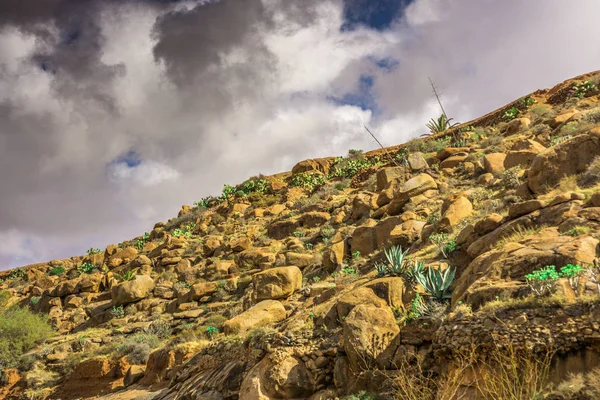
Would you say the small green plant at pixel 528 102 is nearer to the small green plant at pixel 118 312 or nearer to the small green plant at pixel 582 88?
the small green plant at pixel 582 88

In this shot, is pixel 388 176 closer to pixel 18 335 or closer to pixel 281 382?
pixel 281 382

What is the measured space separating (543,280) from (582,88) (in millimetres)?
21315

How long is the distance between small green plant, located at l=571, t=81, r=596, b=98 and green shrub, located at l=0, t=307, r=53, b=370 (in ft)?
88.7

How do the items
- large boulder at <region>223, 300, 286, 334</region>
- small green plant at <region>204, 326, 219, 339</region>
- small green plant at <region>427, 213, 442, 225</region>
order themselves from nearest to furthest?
large boulder at <region>223, 300, 286, 334</region> → small green plant at <region>204, 326, 219, 339</region> → small green plant at <region>427, 213, 442, 225</region>

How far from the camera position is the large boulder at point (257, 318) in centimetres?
1038

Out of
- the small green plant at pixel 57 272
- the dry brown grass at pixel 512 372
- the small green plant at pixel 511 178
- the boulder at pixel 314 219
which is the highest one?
the small green plant at pixel 57 272

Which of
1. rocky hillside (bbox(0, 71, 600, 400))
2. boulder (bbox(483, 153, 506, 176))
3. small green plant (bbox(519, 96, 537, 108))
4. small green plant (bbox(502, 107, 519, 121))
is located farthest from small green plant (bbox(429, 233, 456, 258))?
small green plant (bbox(519, 96, 537, 108))

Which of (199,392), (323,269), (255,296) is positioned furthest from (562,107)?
(199,392)

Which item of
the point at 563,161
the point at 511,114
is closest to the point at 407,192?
the point at 563,161

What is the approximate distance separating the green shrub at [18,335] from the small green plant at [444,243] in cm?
1575

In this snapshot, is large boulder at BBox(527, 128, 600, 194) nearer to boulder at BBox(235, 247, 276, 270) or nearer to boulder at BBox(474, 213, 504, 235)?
boulder at BBox(474, 213, 504, 235)

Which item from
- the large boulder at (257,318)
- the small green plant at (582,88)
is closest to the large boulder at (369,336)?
the large boulder at (257,318)

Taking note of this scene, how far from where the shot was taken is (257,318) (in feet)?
34.6

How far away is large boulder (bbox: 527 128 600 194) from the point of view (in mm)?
10391
